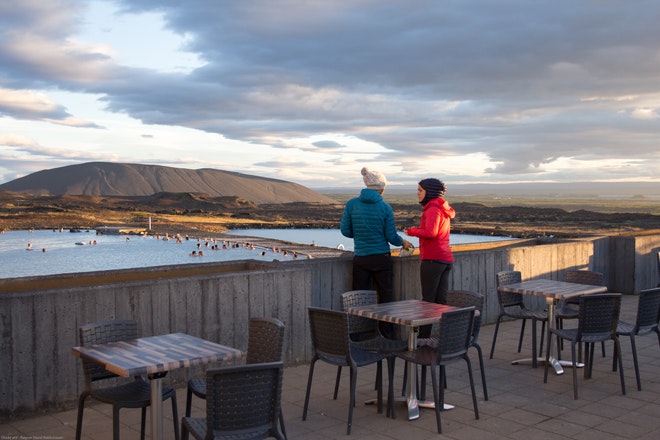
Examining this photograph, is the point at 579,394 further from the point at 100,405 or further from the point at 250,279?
the point at 100,405

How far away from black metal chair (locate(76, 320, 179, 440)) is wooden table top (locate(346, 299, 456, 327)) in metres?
1.52

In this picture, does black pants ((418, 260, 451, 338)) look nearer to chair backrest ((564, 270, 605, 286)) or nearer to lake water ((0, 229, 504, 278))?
chair backrest ((564, 270, 605, 286))

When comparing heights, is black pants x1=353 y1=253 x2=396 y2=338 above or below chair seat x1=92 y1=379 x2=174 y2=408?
above

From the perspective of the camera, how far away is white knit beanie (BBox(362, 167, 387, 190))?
20.4 feet

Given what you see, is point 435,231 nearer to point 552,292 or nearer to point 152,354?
point 552,292

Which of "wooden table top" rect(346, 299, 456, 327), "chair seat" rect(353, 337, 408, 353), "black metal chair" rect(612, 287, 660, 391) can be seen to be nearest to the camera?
"wooden table top" rect(346, 299, 456, 327)

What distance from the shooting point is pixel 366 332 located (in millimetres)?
5656

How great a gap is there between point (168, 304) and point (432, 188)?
95.2 inches

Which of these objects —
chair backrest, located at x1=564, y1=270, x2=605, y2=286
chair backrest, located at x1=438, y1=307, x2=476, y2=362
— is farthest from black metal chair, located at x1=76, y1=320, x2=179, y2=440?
chair backrest, located at x1=564, y1=270, x2=605, y2=286

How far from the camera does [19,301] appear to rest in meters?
4.69

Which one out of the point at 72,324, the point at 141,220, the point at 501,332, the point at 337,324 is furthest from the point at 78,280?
the point at 141,220

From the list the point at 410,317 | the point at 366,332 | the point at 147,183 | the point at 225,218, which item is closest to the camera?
the point at 410,317

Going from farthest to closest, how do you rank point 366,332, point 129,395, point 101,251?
point 101,251 → point 366,332 → point 129,395

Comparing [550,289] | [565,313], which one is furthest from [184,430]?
[565,313]
